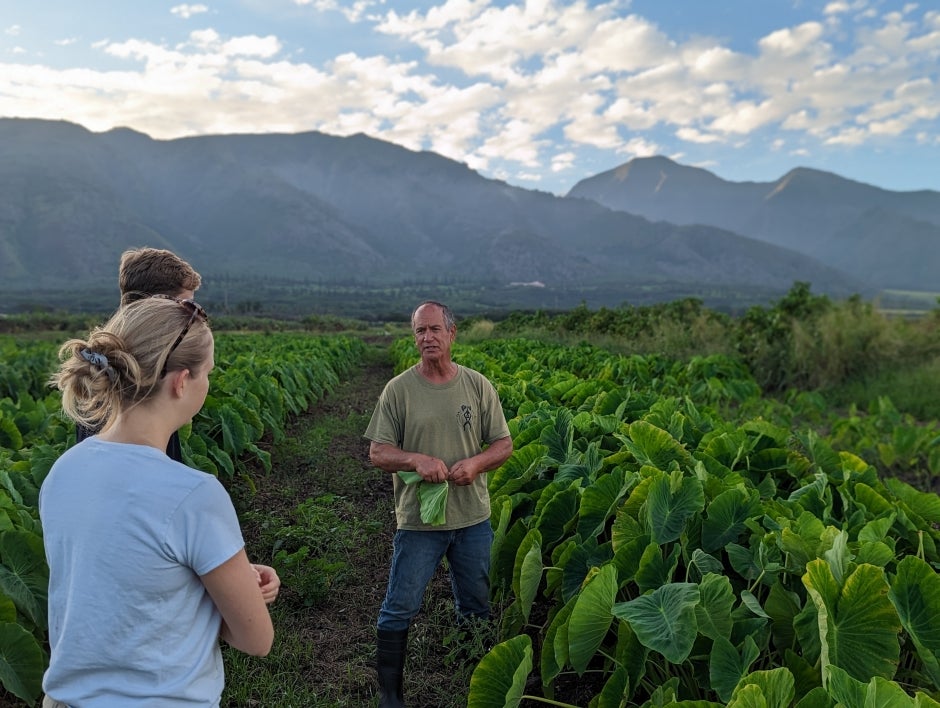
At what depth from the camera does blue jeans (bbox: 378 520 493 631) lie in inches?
115

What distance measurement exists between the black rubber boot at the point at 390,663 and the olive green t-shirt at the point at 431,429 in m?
0.52

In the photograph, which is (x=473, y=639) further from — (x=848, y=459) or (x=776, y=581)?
(x=848, y=459)

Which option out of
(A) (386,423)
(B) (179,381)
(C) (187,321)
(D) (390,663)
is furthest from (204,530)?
(D) (390,663)

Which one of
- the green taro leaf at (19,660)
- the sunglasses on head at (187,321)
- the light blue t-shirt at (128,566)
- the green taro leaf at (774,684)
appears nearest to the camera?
the light blue t-shirt at (128,566)

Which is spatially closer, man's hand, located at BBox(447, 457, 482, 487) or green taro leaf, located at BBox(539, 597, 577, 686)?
green taro leaf, located at BBox(539, 597, 577, 686)

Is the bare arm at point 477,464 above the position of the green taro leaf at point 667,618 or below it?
above

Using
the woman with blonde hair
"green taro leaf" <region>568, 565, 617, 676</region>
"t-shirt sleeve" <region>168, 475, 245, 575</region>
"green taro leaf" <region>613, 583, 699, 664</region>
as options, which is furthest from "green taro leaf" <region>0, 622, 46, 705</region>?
"green taro leaf" <region>613, 583, 699, 664</region>

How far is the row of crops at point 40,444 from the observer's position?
2420 mm

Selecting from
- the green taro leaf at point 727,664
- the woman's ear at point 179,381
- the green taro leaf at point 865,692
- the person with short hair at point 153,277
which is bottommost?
the green taro leaf at point 727,664

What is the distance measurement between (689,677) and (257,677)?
225cm

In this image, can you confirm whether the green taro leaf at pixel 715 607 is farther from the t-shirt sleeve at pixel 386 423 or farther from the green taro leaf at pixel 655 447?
the t-shirt sleeve at pixel 386 423

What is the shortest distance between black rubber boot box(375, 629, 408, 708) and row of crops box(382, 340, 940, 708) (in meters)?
0.52

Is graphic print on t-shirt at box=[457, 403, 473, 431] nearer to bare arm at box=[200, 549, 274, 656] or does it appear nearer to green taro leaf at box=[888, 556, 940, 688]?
bare arm at box=[200, 549, 274, 656]

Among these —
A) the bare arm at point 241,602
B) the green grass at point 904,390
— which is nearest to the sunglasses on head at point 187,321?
the bare arm at point 241,602
